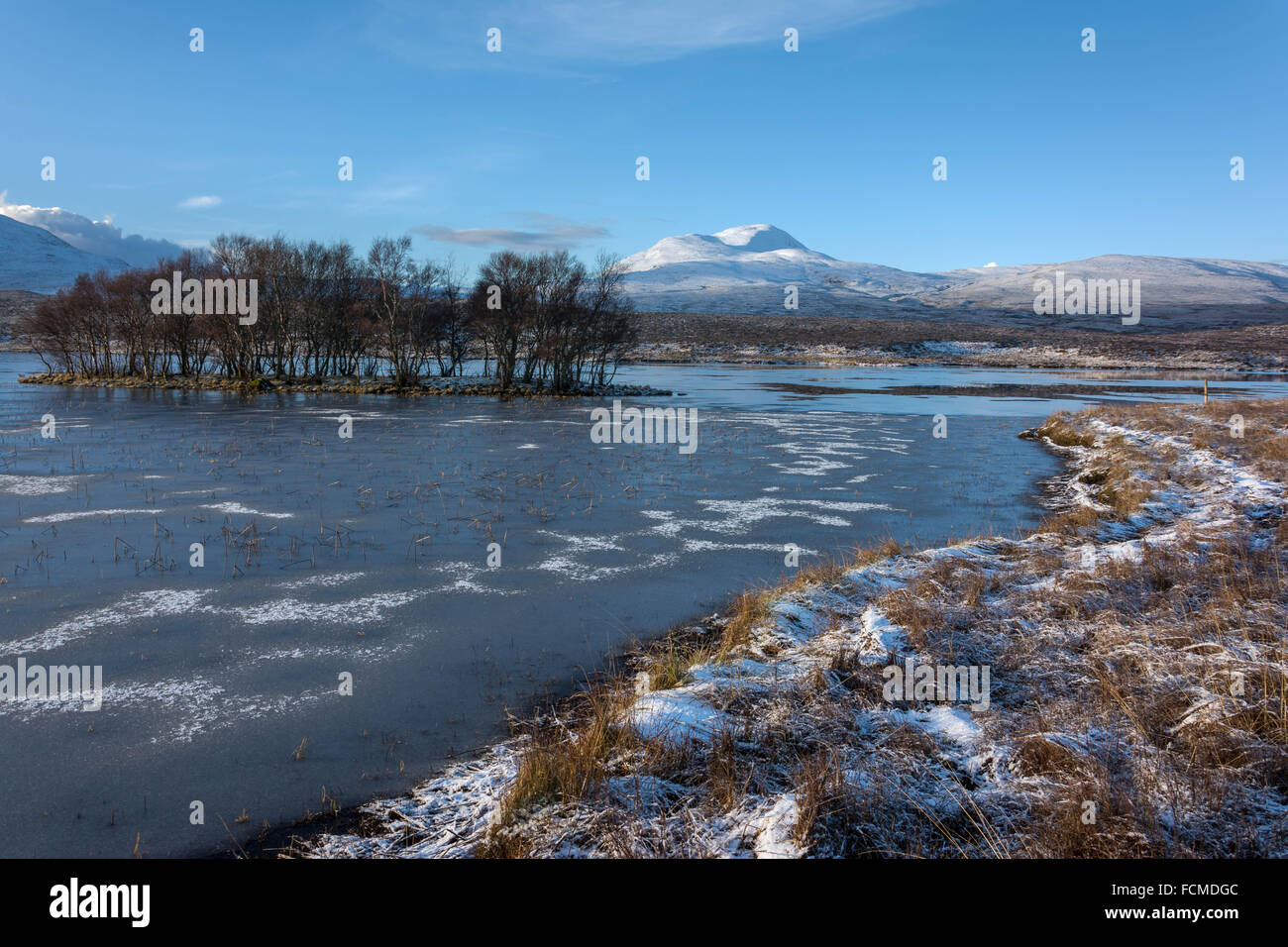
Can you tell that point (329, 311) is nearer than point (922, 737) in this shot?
No

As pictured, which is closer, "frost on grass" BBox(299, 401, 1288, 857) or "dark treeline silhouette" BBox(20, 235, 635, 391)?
"frost on grass" BBox(299, 401, 1288, 857)

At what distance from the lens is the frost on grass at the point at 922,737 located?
441 cm

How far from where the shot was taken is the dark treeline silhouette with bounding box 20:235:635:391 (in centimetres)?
4888

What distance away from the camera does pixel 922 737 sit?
18.5ft

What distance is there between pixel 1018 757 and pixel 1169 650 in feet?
8.77

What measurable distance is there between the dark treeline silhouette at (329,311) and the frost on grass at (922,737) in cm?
4172

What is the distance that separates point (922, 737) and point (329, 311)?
178 feet

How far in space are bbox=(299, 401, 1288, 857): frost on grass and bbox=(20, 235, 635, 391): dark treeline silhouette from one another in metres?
41.7

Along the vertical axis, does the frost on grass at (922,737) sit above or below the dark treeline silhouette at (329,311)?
below

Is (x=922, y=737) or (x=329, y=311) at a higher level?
(x=329, y=311)

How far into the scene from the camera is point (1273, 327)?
442ft
